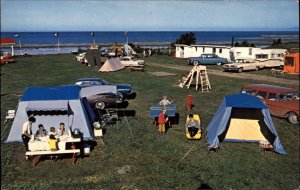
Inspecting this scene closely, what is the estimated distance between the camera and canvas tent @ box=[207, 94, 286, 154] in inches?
511

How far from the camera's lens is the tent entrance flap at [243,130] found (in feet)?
44.8

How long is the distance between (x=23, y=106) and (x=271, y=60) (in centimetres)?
3295

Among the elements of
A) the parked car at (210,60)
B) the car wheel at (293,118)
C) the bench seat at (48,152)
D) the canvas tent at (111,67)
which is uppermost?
the parked car at (210,60)

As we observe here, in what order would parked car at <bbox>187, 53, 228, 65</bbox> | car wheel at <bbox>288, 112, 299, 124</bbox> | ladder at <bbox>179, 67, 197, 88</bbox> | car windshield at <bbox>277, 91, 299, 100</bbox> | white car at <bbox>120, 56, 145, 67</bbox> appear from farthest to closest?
parked car at <bbox>187, 53, 228, 65</bbox> < white car at <bbox>120, 56, 145, 67</bbox> < ladder at <bbox>179, 67, 197, 88</bbox> < car windshield at <bbox>277, 91, 299, 100</bbox> < car wheel at <bbox>288, 112, 299, 124</bbox>

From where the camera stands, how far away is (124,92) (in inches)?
850

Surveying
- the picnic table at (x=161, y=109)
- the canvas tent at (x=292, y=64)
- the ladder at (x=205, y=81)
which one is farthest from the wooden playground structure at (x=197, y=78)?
the canvas tent at (x=292, y=64)

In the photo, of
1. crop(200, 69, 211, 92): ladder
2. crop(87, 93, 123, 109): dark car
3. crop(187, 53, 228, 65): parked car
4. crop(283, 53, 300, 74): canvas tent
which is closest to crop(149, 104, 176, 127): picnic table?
crop(87, 93, 123, 109): dark car

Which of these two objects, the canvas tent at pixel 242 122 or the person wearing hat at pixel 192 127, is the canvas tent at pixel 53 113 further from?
the canvas tent at pixel 242 122

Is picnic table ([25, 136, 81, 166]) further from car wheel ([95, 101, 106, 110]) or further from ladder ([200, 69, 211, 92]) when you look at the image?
ladder ([200, 69, 211, 92])

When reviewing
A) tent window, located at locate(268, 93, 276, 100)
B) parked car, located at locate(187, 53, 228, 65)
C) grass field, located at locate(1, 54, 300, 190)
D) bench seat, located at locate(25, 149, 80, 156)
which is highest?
parked car, located at locate(187, 53, 228, 65)

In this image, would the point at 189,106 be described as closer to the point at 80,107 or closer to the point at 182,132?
the point at 182,132

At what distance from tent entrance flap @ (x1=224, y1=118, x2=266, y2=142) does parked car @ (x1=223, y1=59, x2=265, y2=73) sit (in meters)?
23.2

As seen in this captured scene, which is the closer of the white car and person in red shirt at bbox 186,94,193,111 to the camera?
person in red shirt at bbox 186,94,193,111

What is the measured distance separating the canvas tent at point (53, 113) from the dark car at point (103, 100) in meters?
4.74
